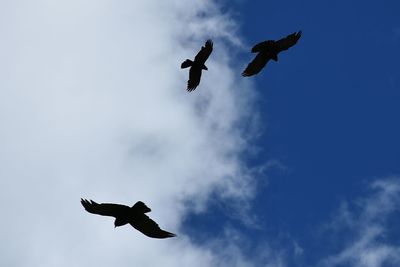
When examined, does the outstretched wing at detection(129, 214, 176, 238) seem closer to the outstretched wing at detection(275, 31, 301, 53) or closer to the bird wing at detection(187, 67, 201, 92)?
the bird wing at detection(187, 67, 201, 92)

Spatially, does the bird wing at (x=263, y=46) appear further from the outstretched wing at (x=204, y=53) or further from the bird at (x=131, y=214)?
the bird at (x=131, y=214)

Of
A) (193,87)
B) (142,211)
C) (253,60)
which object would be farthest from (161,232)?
(253,60)

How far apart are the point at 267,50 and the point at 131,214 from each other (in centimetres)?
736

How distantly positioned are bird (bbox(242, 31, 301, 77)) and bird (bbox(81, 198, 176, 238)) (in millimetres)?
6590

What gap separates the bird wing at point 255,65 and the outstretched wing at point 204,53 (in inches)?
61.5

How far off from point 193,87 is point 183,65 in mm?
819

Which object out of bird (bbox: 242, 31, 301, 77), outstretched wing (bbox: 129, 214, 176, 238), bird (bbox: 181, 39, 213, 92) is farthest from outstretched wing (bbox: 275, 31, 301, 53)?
outstretched wing (bbox: 129, 214, 176, 238)

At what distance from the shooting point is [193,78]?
21438mm

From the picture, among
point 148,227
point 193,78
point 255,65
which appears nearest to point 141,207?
point 148,227

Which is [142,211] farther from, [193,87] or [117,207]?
[193,87]

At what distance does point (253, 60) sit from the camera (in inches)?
868

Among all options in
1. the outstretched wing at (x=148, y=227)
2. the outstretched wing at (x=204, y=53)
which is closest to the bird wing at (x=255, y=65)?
the outstretched wing at (x=204, y=53)

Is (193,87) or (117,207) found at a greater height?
(193,87)

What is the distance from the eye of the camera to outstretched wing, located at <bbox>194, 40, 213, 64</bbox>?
68.9ft
